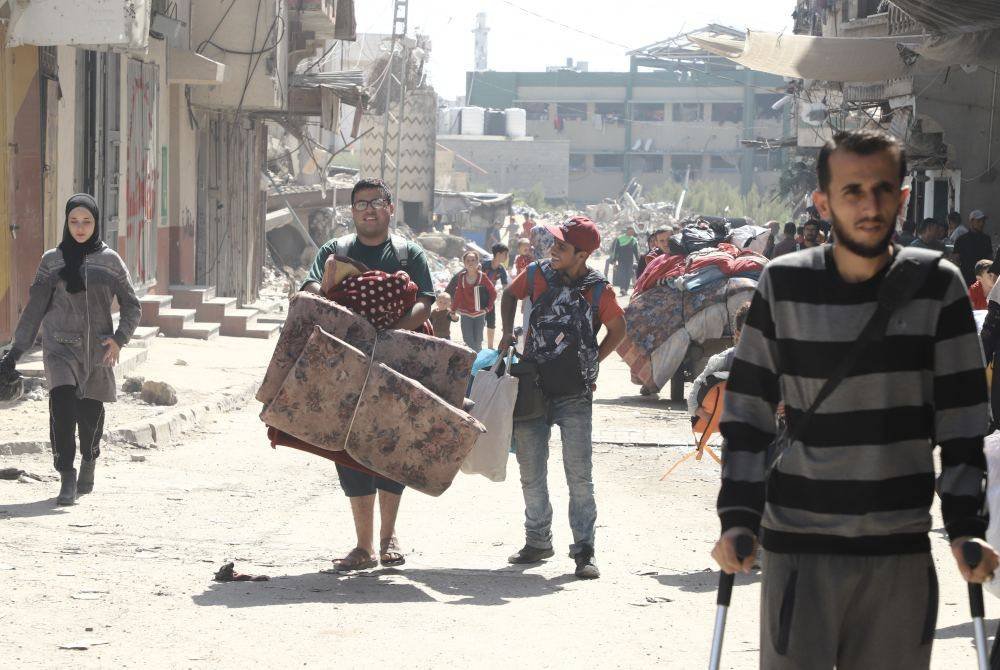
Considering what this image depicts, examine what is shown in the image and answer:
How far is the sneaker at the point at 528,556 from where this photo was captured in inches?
288

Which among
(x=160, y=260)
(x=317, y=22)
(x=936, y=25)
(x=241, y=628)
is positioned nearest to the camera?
(x=241, y=628)

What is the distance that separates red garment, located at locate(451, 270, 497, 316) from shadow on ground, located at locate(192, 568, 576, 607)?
10.4 metres

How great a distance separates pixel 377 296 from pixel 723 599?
11.6 feet

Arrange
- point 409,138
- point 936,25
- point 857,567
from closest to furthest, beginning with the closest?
point 857,567
point 936,25
point 409,138

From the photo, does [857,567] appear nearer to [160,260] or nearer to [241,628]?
[241,628]

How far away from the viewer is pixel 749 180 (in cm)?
9956

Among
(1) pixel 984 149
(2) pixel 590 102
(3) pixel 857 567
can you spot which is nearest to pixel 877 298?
(3) pixel 857 567

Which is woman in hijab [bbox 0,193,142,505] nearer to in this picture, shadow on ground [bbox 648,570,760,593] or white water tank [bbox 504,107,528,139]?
shadow on ground [bbox 648,570,760,593]

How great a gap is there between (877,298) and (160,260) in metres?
18.2

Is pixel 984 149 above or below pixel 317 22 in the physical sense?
below

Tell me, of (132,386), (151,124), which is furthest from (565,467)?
(151,124)

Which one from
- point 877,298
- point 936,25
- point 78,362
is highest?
point 936,25

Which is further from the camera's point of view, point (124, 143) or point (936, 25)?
point (124, 143)

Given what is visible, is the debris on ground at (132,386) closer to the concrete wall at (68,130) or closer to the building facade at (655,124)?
the concrete wall at (68,130)
